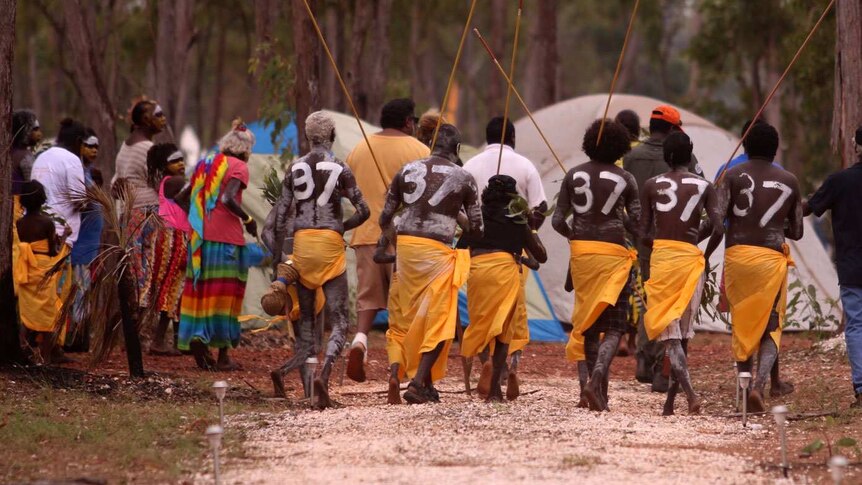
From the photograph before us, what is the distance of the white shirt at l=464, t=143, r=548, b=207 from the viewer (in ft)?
34.3

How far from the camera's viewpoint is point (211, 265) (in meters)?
11.6

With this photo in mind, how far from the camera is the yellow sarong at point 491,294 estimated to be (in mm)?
9688

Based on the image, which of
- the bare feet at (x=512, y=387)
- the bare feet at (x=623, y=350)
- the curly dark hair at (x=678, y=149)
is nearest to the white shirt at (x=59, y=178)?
the bare feet at (x=512, y=387)

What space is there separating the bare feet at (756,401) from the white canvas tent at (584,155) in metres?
7.04

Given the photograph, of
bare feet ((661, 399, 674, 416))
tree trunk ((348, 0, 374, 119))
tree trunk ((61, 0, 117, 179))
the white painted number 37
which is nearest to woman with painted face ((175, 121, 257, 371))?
the white painted number 37

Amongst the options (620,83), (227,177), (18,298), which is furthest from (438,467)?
(620,83)

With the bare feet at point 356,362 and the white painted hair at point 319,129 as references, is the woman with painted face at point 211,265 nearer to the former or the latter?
the white painted hair at point 319,129

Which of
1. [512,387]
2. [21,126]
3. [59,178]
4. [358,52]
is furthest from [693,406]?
[358,52]

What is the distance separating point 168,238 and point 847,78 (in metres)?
5.93

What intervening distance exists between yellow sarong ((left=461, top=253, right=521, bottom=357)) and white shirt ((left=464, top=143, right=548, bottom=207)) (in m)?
0.75

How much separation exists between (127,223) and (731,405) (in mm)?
4462

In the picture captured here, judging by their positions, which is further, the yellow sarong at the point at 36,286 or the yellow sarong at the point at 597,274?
the yellow sarong at the point at 36,286

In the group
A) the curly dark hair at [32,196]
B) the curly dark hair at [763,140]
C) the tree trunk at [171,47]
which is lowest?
the curly dark hair at [32,196]

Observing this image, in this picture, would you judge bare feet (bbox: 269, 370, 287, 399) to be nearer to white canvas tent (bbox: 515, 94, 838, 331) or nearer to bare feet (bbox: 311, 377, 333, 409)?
bare feet (bbox: 311, 377, 333, 409)
